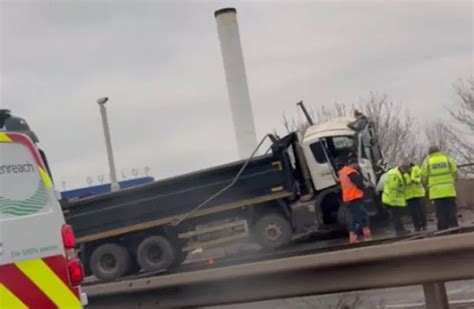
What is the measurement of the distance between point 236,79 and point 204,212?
1457 cm

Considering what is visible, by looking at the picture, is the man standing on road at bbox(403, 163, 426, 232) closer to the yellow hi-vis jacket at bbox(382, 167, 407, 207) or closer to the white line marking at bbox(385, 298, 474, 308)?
the yellow hi-vis jacket at bbox(382, 167, 407, 207)

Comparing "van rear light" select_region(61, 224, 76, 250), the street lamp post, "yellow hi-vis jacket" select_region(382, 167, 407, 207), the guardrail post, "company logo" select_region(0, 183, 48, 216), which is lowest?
the guardrail post

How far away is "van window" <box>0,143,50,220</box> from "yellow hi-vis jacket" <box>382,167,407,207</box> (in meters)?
10.1

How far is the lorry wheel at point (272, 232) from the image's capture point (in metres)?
15.0

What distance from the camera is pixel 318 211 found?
15758mm

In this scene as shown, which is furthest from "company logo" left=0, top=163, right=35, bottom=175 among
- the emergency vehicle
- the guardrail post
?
the guardrail post

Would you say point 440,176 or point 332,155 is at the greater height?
point 332,155

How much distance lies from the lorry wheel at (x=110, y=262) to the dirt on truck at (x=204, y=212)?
0.02 meters

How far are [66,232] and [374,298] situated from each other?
3472mm

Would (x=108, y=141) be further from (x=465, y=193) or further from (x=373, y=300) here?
(x=373, y=300)

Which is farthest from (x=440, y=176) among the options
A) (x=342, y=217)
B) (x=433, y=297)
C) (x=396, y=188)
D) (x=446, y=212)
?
(x=433, y=297)

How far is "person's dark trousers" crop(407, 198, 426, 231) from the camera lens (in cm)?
1377

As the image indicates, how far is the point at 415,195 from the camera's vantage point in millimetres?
13719

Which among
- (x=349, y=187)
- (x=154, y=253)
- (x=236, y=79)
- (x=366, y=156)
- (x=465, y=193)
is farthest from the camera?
(x=236, y=79)
